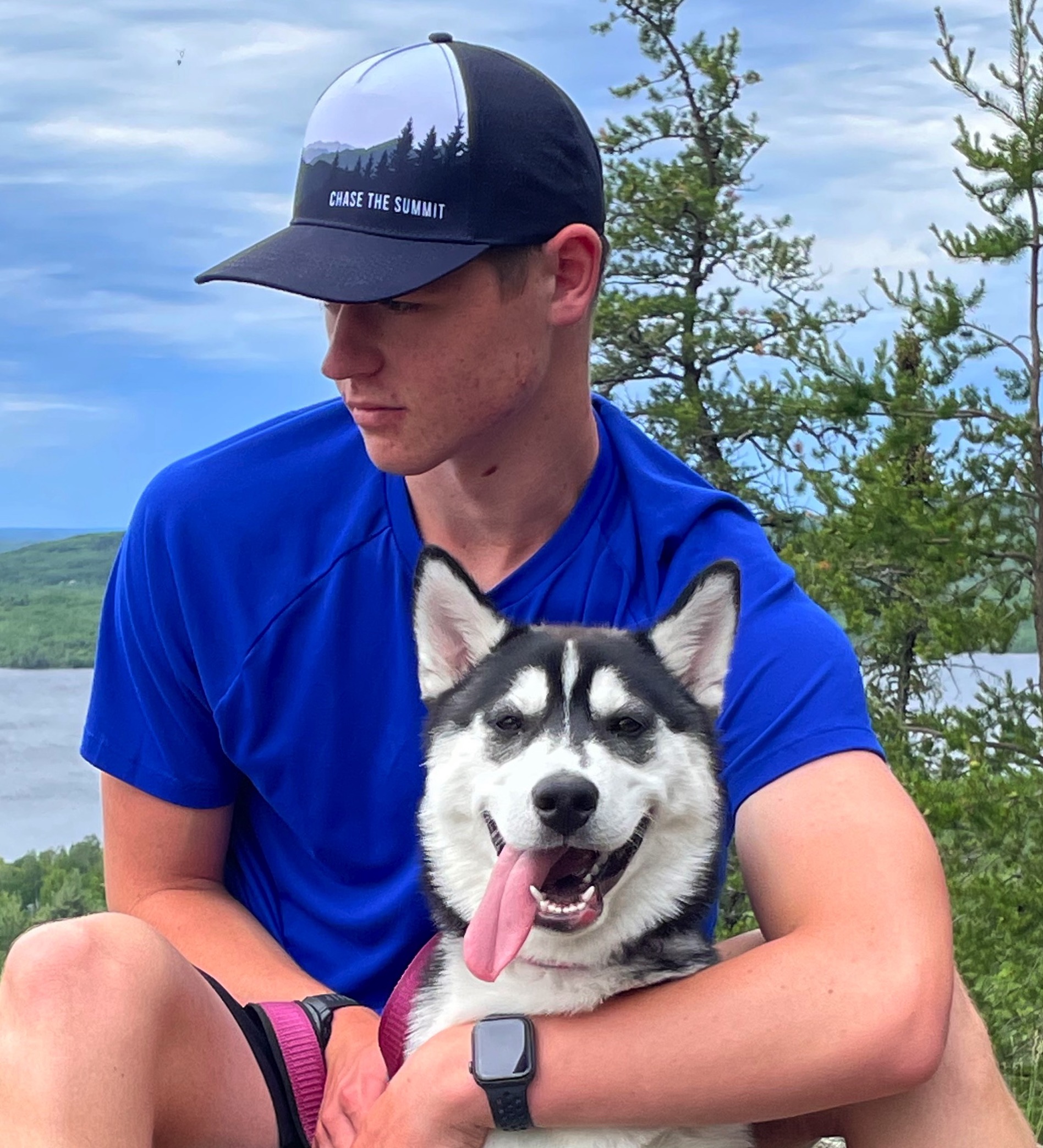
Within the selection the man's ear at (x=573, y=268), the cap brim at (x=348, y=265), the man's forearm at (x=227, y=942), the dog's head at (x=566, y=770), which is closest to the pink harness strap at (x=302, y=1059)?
the man's forearm at (x=227, y=942)

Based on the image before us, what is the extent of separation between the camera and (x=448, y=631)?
114 inches

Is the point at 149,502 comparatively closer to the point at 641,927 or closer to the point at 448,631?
the point at 448,631

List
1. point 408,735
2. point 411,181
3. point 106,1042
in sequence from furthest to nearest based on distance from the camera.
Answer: point 408,735, point 411,181, point 106,1042

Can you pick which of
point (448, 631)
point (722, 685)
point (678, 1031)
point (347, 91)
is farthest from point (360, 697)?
point (347, 91)

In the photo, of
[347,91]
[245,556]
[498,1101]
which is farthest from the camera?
[245,556]

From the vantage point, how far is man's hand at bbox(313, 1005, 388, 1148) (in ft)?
9.03

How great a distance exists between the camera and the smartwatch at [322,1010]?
285 cm

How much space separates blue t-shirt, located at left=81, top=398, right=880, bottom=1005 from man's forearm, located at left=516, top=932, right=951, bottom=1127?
46 centimetres

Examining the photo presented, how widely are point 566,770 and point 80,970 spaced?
0.87 m

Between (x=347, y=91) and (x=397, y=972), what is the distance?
184 centimetres

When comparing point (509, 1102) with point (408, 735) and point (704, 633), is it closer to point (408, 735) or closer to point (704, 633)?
point (408, 735)

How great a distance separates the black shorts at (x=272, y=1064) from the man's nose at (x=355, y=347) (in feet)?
3.96

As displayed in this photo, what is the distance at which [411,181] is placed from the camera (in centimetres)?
282

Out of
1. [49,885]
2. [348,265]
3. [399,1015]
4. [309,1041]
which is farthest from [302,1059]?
[49,885]
